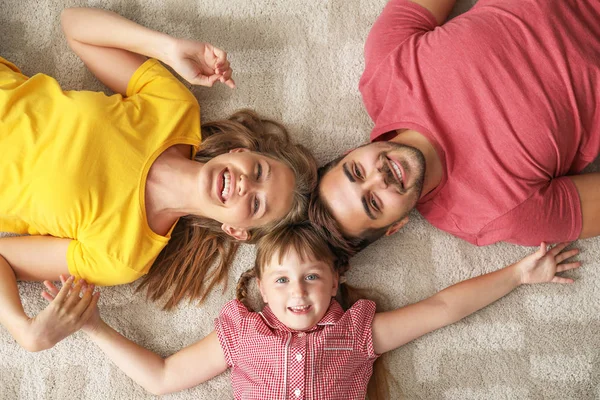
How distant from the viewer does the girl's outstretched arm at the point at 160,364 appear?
1.42 meters

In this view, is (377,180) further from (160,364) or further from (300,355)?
(160,364)

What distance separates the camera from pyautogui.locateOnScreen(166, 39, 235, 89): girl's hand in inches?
53.8

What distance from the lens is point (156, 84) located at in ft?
4.78

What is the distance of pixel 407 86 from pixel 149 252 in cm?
82

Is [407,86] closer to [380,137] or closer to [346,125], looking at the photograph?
[380,137]

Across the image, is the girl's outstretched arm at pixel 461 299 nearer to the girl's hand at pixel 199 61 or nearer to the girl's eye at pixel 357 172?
the girl's eye at pixel 357 172

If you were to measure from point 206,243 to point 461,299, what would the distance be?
2.43ft

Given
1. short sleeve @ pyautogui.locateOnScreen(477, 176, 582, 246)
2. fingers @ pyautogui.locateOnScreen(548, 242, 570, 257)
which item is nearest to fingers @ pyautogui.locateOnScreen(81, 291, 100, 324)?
short sleeve @ pyautogui.locateOnScreen(477, 176, 582, 246)

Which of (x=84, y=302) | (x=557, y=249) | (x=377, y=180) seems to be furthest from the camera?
(x=557, y=249)

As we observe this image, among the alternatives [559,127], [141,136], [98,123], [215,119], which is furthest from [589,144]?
[98,123]

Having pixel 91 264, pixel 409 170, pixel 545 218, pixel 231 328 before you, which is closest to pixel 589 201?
pixel 545 218

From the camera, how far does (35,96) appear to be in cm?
137

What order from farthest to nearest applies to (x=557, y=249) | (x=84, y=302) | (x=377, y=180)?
(x=557, y=249), (x=84, y=302), (x=377, y=180)

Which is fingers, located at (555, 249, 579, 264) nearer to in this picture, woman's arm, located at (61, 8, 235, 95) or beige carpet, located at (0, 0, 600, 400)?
beige carpet, located at (0, 0, 600, 400)
